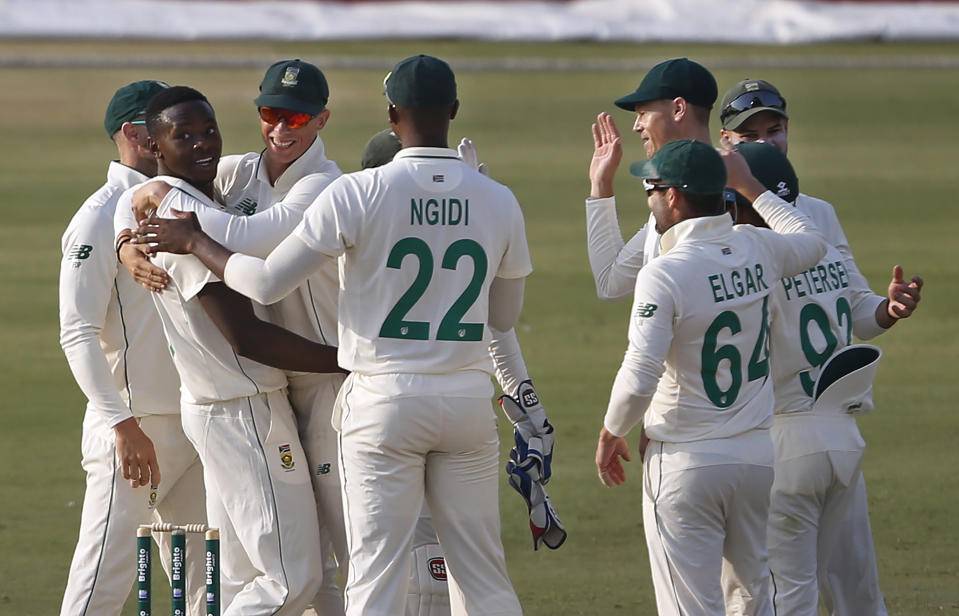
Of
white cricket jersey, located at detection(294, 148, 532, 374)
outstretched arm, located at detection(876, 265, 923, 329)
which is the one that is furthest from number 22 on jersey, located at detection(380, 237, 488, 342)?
outstretched arm, located at detection(876, 265, 923, 329)

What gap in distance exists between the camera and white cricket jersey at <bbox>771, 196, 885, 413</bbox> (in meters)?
5.30

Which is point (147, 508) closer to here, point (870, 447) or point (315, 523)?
point (315, 523)

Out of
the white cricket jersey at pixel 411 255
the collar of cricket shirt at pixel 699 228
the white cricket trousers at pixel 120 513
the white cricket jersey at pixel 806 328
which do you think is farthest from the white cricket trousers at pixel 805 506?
the white cricket trousers at pixel 120 513

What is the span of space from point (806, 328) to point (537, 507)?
1227 millimetres

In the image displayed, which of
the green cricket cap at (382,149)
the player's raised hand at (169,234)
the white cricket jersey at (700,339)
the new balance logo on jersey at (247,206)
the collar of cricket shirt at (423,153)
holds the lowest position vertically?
the white cricket jersey at (700,339)

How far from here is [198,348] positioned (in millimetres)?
4965

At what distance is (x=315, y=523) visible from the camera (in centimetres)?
504

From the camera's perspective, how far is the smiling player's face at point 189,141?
4.97 metres

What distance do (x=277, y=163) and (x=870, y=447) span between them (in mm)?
5584

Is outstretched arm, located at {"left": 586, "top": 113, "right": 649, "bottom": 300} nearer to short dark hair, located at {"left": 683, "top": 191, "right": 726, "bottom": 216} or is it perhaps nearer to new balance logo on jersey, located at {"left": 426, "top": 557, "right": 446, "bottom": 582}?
short dark hair, located at {"left": 683, "top": 191, "right": 726, "bottom": 216}

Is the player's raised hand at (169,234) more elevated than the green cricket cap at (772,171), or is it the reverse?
the green cricket cap at (772,171)

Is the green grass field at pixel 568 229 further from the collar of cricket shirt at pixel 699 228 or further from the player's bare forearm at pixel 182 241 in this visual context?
the player's bare forearm at pixel 182 241

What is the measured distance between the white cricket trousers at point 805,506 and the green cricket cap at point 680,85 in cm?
129

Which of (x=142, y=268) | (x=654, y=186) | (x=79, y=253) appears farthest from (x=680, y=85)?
(x=79, y=253)
